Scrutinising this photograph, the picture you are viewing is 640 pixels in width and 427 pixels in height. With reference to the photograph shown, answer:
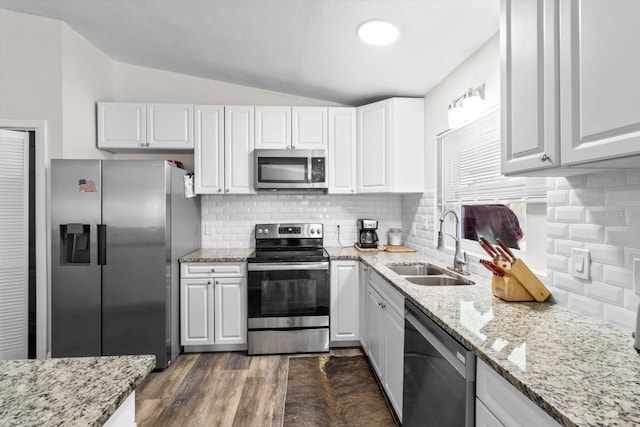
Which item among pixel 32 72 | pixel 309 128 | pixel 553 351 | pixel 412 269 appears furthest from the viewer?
pixel 309 128

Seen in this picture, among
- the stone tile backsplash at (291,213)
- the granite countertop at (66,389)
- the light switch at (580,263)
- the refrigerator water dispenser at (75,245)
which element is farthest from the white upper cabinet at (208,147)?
the light switch at (580,263)

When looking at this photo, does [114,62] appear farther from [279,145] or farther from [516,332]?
[516,332]

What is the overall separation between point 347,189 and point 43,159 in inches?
102

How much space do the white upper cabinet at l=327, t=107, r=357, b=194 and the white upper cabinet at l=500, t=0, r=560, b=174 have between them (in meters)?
2.02

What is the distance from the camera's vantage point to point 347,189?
10.9 ft

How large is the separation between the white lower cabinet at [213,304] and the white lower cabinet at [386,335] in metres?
1.13

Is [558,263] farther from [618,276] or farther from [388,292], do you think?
[388,292]

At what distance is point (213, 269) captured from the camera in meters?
2.97

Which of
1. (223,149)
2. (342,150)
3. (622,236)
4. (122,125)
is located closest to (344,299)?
(342,150)

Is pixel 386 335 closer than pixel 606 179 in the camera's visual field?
No

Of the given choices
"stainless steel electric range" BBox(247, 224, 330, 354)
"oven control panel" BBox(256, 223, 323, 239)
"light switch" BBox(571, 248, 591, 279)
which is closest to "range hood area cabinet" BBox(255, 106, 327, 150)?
"oven control panel" BBox(256, 223, 323, 239)

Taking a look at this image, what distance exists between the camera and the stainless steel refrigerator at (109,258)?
2.60 m

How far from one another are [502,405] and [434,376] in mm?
426

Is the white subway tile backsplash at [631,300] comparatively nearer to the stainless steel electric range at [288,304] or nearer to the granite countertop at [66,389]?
the granite countertop at [66,389]
